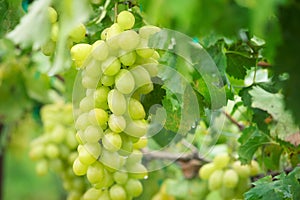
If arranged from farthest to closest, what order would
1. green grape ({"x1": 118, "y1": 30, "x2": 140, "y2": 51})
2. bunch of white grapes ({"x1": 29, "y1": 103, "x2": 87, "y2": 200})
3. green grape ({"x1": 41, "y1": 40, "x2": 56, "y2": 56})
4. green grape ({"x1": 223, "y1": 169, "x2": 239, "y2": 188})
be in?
bunch of white grapes ({"x1": 29, "y1": 103, "x2": 87, "y2": 200})
green grape ({"x1": 223, "y1": 169, "x2": 239, "y2": 188})
green grape ({"x1": 41, "y1": 40, "x2": 56, "y2": 56})
green grape ({"x1": 118, "y1": 30, "x2": 140, "y2": 51})

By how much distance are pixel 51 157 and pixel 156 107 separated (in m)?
0.67

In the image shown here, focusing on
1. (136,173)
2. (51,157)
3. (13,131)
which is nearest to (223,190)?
(136,173)

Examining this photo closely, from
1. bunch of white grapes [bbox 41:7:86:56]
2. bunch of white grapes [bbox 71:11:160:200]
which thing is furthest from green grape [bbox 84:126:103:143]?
bunch of white grapes [bbox 41:7:86:56]

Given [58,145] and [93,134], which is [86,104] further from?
[58,145]

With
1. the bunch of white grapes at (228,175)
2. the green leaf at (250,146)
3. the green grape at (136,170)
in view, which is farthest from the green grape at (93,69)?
the bunch of white grapes at (228,175)

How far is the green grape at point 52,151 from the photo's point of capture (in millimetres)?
1364

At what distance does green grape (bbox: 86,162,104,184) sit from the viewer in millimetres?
733

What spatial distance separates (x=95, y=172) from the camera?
74cm

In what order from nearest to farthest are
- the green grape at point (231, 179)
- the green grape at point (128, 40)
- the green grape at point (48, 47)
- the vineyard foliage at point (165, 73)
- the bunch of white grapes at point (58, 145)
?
the vineyard foliage at point (165, 73), the green grape at point (128, 40), the green grape at point (48, 47), the green grape at point (231, 179), the bunch of white grapes at point (58, 145)

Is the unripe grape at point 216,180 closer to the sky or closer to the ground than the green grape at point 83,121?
closer to the ground

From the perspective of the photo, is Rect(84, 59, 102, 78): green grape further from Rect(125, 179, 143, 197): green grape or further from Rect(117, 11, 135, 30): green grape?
Rect(125, 179, 143, 197): green grape

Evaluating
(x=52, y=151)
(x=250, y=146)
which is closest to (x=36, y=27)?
(x=250, y=146)

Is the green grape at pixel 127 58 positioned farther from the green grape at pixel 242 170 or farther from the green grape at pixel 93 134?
the green grape at pixel 242 170

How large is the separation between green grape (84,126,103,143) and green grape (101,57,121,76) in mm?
77
